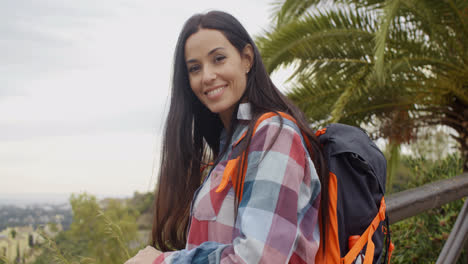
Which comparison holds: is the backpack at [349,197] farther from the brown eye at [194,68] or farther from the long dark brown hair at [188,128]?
the brown eye at [194,68]

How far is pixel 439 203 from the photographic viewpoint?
282cm

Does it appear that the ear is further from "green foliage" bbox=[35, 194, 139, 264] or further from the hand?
"green foliage" bbox=[35, 194, 139, 264]

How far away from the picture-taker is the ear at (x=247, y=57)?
4.79ft

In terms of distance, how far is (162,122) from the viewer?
1.68 m

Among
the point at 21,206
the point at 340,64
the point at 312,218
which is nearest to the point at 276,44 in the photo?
the point at 340,64

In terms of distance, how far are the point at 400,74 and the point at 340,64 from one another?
87cm

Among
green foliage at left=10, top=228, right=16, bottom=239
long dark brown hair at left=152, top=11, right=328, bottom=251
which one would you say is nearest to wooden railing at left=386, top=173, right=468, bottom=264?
long dark brown hair at left=152, top=11, right=328, bottom=251

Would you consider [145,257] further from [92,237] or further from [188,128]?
[92,237]

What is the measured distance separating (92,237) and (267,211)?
1554mm

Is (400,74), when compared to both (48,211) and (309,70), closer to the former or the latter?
(309,70)

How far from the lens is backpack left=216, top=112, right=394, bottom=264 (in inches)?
44.3

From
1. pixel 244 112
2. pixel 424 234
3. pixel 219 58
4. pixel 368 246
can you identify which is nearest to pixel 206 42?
pixel 219 58

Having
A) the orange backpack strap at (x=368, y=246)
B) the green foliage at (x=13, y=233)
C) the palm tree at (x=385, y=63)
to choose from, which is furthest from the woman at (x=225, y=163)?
the palm tree at (x=385, y=63)

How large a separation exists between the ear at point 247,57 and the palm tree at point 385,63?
3547 mm
